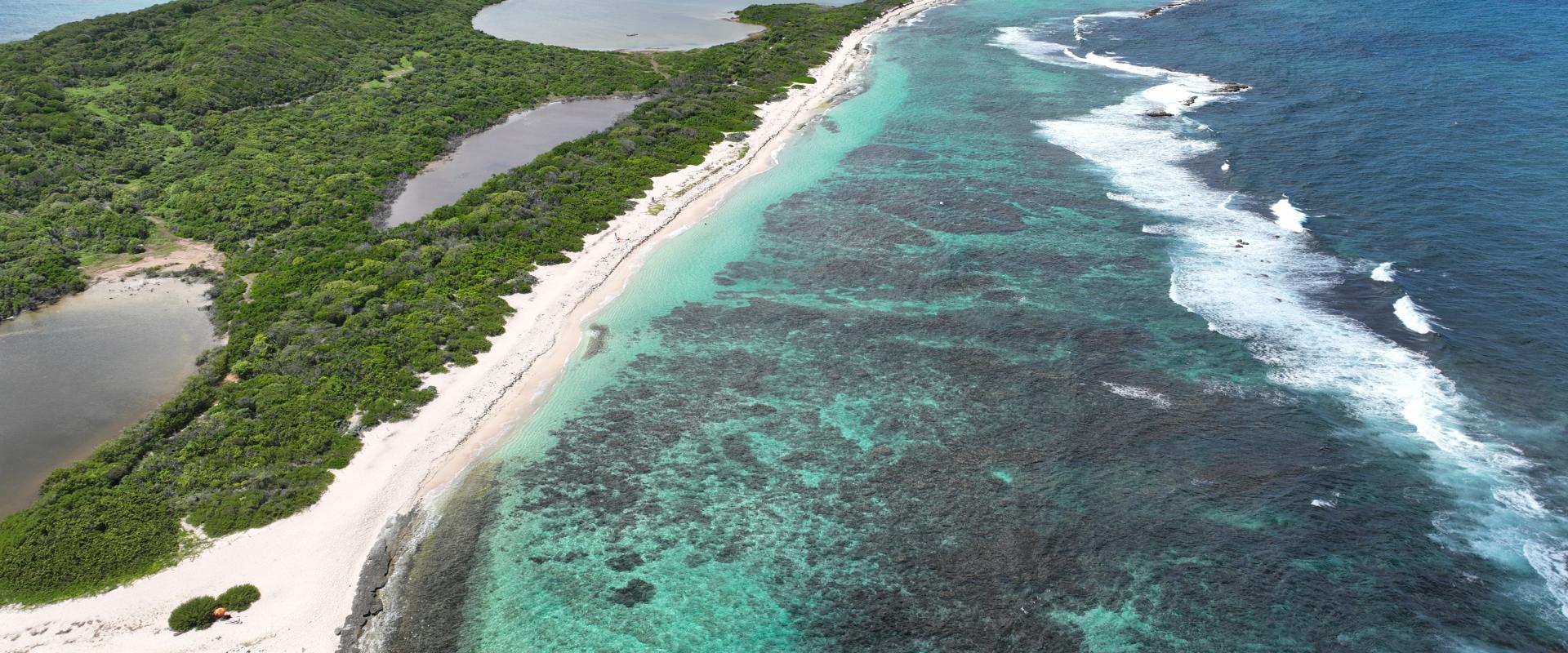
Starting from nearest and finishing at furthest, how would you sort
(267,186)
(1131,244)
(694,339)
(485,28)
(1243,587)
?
1. (1243,587)
2. (694,339)
3. (1131,244)
4. (267,186)
5. (485,28)

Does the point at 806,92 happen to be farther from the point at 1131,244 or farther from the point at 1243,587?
the point at 1243,587

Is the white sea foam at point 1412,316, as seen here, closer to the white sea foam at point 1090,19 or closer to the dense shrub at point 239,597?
the dense shrub at point 239,597

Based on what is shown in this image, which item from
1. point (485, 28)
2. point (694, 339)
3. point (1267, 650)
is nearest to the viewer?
point (1267, 650)

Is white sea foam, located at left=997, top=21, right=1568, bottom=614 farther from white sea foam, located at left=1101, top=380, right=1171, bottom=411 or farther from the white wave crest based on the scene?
white sea foam, located at left=1101, top=380, right=1171, bottom=411

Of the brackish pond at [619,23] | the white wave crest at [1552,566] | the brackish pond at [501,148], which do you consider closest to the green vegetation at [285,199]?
the brackish pond at [501,148]

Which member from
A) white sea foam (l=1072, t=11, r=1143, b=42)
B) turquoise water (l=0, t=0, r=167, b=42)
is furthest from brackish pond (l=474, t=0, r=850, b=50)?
turquoise water (l=0, t=0, r=167, b=42)

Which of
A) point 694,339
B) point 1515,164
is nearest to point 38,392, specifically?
point 694,339

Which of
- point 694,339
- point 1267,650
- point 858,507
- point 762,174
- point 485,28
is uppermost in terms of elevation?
point 485,28
